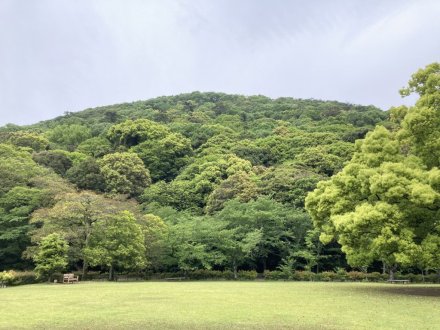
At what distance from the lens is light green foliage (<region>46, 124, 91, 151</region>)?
74519 mm

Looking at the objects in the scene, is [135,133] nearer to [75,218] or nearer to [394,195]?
[75,218]

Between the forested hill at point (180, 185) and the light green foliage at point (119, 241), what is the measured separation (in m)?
0.29

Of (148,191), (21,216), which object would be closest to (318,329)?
(21,216)

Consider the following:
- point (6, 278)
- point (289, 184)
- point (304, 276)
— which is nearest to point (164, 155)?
point (289, 184)

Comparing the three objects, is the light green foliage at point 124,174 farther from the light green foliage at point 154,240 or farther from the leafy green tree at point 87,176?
the light green foliage at point 154,240

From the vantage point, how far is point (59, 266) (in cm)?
3119

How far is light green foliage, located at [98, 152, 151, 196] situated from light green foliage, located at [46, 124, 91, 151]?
61.2 feet

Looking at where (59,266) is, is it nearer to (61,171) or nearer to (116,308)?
(116,308)

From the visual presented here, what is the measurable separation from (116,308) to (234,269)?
2512 centimetres

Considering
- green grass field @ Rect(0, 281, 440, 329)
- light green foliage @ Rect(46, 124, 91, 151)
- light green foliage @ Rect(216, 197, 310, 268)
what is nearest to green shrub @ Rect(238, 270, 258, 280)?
light green foliage @ Rect(216, 197, 310, 268)

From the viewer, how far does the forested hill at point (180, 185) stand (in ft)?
122

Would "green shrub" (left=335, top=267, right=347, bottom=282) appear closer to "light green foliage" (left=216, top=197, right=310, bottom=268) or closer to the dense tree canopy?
the dense tree canopy

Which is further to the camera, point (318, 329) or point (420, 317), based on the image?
point (420, 317)

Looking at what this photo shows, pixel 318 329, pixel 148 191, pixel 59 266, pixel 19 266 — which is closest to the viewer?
pixel 318 329
